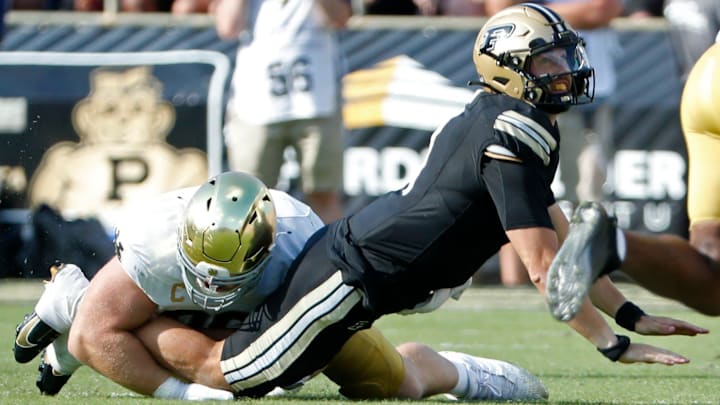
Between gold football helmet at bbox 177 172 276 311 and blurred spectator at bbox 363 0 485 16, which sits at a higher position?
blurred spectator at bbox 363 0 485 16

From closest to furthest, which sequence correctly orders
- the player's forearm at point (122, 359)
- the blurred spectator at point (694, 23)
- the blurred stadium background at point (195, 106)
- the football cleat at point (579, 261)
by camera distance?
the football cleat at point (579, 261)
the player's forearm at point (122, 359)
the blurred spectator at point (694, 23)
the blurred stadium background at point (195, 106)

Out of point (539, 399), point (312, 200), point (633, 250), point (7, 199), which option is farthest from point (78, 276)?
point (7, 199)

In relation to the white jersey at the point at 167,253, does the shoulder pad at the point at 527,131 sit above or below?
above

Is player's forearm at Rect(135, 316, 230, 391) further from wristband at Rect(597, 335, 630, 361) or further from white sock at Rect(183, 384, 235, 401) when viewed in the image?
wristband at Rect(597, 335, 630, 361)

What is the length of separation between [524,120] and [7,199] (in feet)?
19.1

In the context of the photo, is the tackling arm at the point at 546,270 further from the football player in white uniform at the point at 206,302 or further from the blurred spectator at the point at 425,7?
the blurred spectator at the point at 425,7

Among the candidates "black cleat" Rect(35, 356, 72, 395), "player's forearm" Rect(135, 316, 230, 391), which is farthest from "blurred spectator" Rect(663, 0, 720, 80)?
"black cleat" Rect(35, 356, 72, 395)

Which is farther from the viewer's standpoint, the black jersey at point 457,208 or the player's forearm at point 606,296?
the player's forearm at point 606,296

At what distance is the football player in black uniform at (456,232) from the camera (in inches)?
159

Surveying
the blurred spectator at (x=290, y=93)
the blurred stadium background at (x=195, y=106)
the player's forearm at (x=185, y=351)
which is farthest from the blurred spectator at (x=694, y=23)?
the player's forearm at (x=185, y=351)

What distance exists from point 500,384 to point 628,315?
71 centimetres

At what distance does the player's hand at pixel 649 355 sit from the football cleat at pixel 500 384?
2.38ft

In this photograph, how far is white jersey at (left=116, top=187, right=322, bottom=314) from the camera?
451 centimetres

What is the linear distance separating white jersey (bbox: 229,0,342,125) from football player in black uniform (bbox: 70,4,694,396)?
3.66 meters
